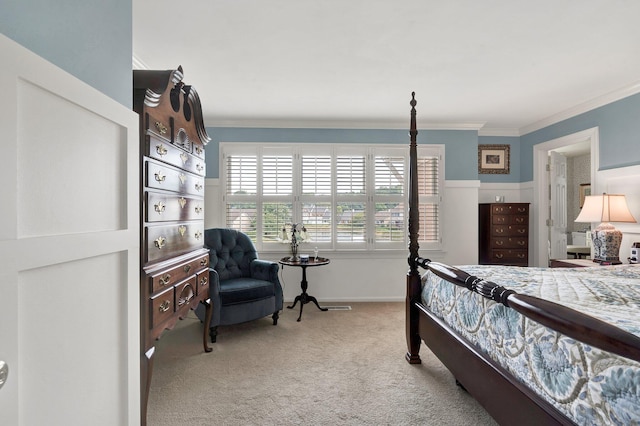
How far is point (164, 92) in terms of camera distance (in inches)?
71.9

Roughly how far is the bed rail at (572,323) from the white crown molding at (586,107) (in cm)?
329

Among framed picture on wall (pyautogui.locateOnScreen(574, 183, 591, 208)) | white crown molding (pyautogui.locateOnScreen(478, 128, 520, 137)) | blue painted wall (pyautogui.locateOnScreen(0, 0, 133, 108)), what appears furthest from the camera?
framed picture on wall (pyautogui.locateOnScreen(574, 183, 591, 208))

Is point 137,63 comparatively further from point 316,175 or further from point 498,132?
point 498,132

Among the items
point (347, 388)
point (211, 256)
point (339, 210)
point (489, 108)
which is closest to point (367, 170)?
point (339, 210)

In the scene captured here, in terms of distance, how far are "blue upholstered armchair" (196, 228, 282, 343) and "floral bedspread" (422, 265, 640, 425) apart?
170 centimetres

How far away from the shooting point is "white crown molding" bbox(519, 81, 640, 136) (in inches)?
132

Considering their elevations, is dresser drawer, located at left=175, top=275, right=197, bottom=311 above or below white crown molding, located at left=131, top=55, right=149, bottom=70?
below

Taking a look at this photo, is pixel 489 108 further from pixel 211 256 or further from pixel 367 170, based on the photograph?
pixel 211 256

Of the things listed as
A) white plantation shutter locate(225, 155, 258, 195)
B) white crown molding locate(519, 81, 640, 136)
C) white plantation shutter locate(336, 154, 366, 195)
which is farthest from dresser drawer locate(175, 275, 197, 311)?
white crown molding locate(519, 81, 640, 136)

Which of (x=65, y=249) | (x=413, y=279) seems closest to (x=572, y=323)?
(x=65, y=249)

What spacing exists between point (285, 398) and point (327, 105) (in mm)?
Answer: 3026

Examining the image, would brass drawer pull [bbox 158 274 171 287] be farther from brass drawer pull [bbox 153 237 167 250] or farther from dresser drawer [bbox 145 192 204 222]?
dresser drawer [bbox 145 192 204 222]

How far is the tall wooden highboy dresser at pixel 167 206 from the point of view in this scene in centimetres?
167

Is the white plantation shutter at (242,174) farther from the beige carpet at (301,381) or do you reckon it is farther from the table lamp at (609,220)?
the table lamp at (609,220)
